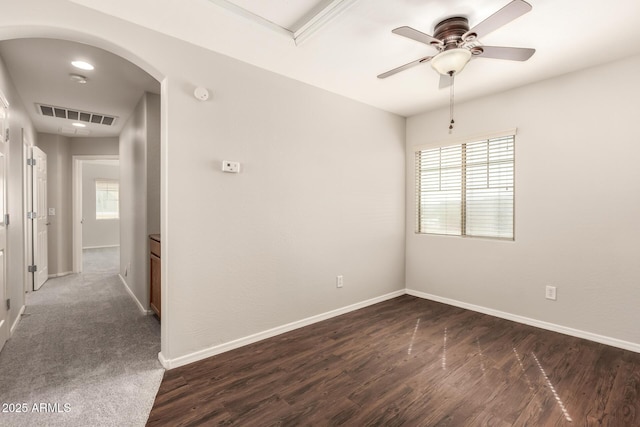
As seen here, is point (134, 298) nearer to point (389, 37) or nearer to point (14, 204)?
point (14, 204)

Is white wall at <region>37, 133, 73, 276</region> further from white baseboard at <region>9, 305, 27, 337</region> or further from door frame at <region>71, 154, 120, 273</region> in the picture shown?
white baseboard at <region>9, 305, 27, 337</region>

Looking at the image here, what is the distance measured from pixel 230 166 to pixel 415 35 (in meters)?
1.67

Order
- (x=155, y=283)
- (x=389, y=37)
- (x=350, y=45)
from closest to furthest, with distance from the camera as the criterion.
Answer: (x=389, y=37)
(x=350, y=45)
(x=155, y=283)

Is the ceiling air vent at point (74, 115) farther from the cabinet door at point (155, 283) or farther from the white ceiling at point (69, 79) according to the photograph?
the cabinet door at point (155, 283)

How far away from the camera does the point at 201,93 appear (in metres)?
2.38

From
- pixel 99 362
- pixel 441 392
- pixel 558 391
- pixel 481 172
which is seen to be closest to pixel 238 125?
pixel 99 362

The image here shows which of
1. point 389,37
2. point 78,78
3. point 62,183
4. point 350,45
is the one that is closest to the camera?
point 389,37

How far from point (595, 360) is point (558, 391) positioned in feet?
2.41

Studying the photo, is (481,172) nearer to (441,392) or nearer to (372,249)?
(372,249)

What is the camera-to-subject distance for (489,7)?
6.34ft

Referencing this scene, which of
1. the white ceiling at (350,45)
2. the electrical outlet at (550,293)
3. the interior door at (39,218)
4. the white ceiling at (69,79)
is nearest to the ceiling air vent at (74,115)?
the white ceiling at (69,79)

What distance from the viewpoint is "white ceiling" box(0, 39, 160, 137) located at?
2.52 metres

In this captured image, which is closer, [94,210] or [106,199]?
[94,210]

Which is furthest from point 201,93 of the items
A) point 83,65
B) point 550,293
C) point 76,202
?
point 76,202
